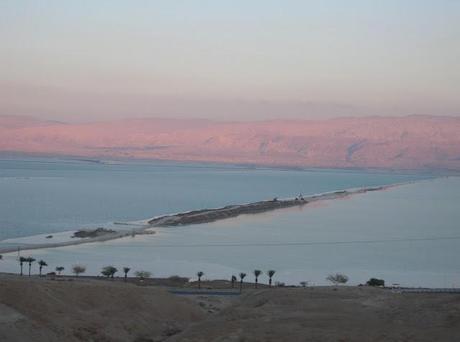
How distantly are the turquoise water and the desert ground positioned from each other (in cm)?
1058

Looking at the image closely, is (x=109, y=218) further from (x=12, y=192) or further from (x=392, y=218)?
(x=12, y=192)

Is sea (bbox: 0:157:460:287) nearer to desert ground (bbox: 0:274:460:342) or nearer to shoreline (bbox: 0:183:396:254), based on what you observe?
shoreline (bbox: 0:183:396:254)

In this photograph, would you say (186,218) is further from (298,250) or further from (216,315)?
(216,315)

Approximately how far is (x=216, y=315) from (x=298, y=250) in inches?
846

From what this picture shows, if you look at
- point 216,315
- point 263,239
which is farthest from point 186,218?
point 216,315

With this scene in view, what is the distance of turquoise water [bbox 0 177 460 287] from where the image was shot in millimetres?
31797

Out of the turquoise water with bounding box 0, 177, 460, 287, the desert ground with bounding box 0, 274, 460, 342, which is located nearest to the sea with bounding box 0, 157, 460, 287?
the turquoise water with bounding box 0, 177, 460, 287

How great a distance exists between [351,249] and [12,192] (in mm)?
46269

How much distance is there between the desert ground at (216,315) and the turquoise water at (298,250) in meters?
10.6

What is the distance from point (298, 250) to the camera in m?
38.6

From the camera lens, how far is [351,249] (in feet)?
130

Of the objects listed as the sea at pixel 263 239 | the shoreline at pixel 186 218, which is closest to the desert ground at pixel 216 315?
the sea at pixel 263 239

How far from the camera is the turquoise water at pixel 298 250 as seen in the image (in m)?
31.8

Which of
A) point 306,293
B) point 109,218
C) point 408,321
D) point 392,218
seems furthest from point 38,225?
point 408,321
